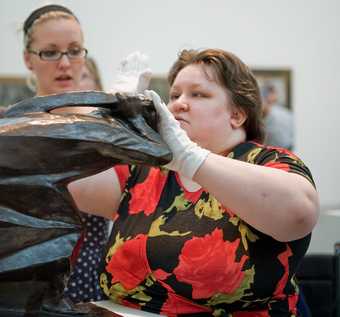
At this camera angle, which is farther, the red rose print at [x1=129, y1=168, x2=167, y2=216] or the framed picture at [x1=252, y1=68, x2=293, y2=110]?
the framed picture at [x1=252, y1=68, x2=293, y2=110]

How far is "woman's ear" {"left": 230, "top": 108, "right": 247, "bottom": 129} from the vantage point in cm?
136

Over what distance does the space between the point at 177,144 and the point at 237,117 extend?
332 millimetres

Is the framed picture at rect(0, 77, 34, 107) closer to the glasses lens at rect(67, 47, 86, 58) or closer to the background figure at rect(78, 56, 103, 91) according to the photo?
the background figure at rect(78, 56, 103, 91)

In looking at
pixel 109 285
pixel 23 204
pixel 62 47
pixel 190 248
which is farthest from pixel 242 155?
pixel 62 47

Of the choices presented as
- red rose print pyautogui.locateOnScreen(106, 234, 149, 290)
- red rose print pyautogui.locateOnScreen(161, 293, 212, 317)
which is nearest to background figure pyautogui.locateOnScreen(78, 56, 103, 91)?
red rose print pyautogui.locateOnScreen(106, 234, 149, 290)

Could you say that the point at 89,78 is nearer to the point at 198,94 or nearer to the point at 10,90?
the point at 198,94

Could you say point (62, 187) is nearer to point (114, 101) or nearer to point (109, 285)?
point (114, 101)

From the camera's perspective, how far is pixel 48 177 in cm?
94

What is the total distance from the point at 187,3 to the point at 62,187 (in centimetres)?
261

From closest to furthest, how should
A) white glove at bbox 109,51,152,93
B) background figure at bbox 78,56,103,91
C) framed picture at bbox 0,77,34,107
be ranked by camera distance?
white glove at bbox 109,51,152,93 → background figure at bbox 78,56,103,91 → framed picture at bbox 0,77,34,107

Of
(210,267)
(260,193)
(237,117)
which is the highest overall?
(237,117)

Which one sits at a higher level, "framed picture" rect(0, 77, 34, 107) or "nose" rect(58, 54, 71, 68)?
"nose" rect(58, 54, 71, 68)

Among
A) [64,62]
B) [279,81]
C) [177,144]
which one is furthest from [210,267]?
[279,81]

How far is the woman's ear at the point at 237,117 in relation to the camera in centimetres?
136
